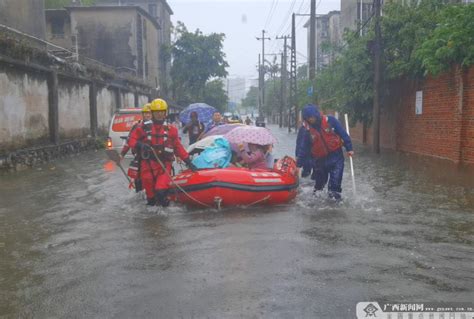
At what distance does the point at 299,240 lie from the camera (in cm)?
618

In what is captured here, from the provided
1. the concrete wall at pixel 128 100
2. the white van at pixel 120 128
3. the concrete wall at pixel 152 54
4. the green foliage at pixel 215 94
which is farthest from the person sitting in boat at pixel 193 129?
the green foliage at pixel 215 94

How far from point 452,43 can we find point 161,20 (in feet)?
153

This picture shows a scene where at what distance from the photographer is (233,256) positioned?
5516mm

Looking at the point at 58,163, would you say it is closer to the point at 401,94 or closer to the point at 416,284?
the point at 401,94

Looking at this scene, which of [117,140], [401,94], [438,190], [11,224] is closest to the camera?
[11,224]

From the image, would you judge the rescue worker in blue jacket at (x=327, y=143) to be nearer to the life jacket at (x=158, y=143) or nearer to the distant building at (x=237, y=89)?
the life jacket at (x=158, y=143)

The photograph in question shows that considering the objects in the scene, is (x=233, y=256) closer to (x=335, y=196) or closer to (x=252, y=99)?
(x=335, y=196)

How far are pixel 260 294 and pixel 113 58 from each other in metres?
38.9

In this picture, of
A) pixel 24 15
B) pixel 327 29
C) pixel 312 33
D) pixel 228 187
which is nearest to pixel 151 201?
pixel 228 187

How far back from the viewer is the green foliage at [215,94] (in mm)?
62562

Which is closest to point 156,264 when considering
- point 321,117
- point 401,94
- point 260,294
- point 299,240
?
point 260,294

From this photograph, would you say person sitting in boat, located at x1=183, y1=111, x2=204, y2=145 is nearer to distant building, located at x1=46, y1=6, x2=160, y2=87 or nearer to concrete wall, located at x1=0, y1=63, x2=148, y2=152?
concrete wall, located at x1=0, y1=63, x2=148, y2=152

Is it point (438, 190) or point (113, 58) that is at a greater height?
point (113, 58)

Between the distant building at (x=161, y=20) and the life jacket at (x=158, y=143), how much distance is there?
45.1m
